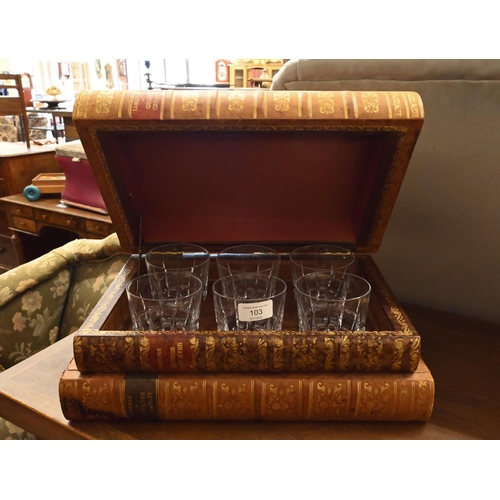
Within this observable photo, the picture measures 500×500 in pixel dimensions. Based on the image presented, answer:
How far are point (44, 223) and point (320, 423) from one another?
2518mm

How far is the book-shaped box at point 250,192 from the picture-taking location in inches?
24.4

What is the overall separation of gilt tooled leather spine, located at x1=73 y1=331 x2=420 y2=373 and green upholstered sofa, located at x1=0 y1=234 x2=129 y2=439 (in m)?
0.74

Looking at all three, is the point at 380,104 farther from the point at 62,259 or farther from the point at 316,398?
the point at 62,259

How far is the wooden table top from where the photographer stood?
0.65 metres

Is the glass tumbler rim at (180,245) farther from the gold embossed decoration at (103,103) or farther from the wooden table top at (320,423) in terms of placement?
the gold embossed decoration at (103,103)

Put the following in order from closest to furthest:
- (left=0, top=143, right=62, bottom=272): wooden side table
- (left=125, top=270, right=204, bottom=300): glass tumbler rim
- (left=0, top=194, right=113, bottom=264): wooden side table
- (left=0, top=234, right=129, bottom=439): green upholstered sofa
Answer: (left=125, top=270, right=204, bottom=300): glass tumbler rim < (left=0, top=234, right=129, bottom=439): green upholstered sofa < (left=0, top=194, right=113, bottom=264): wooden side table < (left=0, top=143, right=62, bottom=272): wooden side table

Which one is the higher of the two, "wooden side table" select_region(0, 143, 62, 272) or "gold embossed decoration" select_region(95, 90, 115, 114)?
"gold embossed decoration" select_region(95, 90, 115, 114)

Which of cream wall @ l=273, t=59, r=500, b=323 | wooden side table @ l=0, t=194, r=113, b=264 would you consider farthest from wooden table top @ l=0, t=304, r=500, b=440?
wooden side table @ l=0, t=194, r=113, b=264

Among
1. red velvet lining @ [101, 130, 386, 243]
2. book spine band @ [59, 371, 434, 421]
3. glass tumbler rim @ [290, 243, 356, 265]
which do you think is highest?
red velvet lining @ [101, 130, 386, 243]

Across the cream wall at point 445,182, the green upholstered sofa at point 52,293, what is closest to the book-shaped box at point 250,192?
the cream wall at point 445,182

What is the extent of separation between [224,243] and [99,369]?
1.34 feet

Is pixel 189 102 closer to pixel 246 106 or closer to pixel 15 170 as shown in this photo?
pixel 246 106

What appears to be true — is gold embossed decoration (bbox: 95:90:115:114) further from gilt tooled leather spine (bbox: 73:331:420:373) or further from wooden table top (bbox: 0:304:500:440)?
wooden table top (bbox: 0:304:500:440)

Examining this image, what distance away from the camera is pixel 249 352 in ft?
2.10
